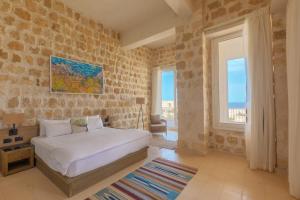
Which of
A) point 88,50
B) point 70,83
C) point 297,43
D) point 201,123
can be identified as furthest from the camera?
point 88,50

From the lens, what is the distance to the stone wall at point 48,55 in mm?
2877

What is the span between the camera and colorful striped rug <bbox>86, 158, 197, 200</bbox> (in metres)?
1.97

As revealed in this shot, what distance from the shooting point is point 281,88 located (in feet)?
8.77

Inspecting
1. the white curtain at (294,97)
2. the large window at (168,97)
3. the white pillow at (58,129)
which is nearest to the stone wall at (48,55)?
the white pillow at (58,129)

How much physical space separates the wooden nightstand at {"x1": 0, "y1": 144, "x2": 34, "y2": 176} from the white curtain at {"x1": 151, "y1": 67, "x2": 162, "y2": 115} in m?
4.35

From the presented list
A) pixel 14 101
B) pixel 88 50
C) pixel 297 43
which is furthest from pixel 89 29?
pixel 297 43

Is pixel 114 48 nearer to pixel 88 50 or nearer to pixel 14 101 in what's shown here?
pixel 88 50

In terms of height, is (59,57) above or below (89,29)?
below

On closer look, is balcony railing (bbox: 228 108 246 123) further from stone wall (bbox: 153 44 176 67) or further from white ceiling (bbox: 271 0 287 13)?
stone wall (bbox: 153 44 176 67)

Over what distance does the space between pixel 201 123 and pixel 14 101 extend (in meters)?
3.84

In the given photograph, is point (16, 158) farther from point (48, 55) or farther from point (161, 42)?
point (161, 42)

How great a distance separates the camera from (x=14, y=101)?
2.90 metres

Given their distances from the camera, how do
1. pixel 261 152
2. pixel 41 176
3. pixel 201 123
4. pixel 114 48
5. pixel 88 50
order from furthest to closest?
1. pixel 114 48
2. pixel 88 50
3. pixel 201 123
4. pixel 261 152
5. pixel 41 176

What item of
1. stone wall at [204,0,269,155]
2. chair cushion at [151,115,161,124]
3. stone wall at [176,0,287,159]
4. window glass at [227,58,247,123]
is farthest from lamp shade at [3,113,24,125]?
window glass at [227,58,247,123]
